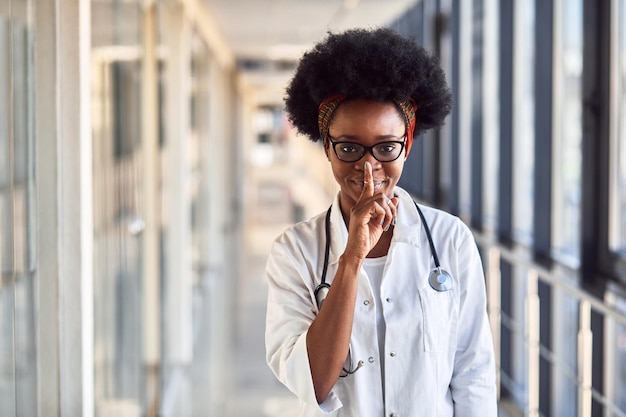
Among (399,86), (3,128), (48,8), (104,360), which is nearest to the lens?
(399,86)

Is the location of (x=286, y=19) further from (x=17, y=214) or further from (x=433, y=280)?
(x=433, y=280)

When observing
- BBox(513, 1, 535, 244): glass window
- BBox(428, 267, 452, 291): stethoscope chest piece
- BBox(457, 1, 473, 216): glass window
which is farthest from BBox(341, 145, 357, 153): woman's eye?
BBox(457, 1, 473, 216): glass window

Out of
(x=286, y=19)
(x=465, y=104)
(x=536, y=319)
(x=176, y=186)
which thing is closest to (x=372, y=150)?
(x=536, y=319)

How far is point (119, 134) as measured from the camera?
9.44 feet

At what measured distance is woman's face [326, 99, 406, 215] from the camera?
1196 mm

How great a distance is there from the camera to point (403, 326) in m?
1.21

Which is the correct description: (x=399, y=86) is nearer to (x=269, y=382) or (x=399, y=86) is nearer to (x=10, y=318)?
(x=10, y=318)

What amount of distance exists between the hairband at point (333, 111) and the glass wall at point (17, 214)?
2.36ft

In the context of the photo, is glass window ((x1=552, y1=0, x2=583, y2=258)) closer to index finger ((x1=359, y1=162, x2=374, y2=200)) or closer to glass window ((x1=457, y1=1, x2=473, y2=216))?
glass window ((x1=457, y1=1, x2=473, y2=216))

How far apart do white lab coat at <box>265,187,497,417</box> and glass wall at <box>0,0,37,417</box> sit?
660 mm

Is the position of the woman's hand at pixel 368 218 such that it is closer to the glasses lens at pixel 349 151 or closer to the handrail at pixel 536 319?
the glasses lens at pixel 349 151

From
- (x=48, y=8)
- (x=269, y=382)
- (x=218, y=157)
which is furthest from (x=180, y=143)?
(x=218, y=157)

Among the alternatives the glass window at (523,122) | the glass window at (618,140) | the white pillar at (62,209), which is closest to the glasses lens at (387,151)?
the white pillar at (62,209)

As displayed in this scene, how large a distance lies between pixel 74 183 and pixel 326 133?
0.89 metres
